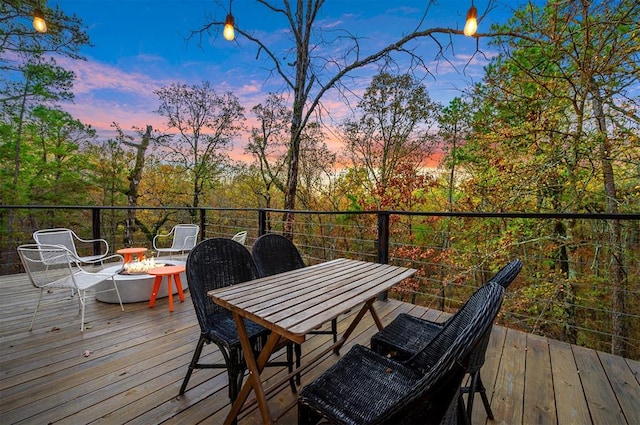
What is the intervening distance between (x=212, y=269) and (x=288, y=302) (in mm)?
799

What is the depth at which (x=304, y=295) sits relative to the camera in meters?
1.45

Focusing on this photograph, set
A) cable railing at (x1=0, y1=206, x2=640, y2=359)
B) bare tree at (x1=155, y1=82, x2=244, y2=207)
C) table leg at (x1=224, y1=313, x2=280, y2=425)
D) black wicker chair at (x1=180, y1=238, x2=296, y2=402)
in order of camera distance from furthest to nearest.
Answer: bare tree at (x1=155, y1=82, x2=244, y2=207) < cable railing at (x1=0, y1=206, x2=640, y2=359) < black wicker chair at (x1=180, y1=238, x2=296, y2=402) < table leg at (x1=224, y1=313, x2=280, y2=425)

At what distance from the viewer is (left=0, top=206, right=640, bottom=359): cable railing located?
11.0ft

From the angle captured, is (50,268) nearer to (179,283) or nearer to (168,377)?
(179,283)

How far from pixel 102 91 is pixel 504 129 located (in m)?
10.6

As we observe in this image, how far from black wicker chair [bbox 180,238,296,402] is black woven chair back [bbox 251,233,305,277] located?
0.42 ft

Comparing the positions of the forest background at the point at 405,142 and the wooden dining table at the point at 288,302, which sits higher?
the forest background at the point at 405,142

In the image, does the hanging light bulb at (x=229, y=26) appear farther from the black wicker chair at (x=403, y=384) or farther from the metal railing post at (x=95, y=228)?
the black wicker chair at (x=403, y=384)

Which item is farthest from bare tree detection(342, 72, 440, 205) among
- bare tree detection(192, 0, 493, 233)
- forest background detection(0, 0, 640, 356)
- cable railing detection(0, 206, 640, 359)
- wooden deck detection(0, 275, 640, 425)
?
wooden deck detection(0, 275, 640, 425)

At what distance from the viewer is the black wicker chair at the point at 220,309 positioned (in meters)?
1.51

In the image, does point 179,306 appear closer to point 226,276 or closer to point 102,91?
point 226,276

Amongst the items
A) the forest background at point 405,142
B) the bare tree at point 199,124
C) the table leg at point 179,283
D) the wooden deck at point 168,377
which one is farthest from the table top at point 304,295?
the bare tree at point 199,124

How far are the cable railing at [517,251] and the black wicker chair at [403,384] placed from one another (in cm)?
87

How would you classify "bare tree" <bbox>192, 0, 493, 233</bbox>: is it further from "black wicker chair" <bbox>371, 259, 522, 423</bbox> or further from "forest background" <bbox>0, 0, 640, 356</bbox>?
"black wicker chair" <bbox>371, 259, 522, 423</bbox>
